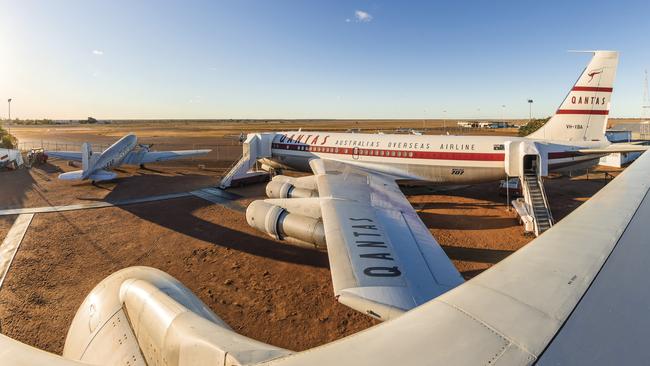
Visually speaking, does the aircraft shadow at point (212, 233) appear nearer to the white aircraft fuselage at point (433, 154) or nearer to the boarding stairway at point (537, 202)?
the white aircraft fuselage at point (433, 154)

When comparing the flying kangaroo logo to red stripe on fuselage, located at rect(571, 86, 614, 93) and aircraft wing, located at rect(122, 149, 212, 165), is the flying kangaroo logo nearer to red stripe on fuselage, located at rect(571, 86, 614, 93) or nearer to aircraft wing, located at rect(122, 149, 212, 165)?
red stripe on fuselage, located at rect(571, 86, 614, 93)

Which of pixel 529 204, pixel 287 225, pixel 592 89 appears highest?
pixel 592 89

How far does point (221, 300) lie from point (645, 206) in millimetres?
10819

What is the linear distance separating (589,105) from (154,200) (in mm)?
28553

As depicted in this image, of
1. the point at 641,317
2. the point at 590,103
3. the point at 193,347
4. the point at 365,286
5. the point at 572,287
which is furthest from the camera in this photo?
the point at 590,103

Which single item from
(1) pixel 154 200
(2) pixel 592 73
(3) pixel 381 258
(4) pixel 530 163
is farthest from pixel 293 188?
(2) pixel 592 73

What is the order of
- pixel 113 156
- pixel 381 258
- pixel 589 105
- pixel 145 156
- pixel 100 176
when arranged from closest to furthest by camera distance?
pixel 381 258, pixel 589 105, pixel 100 176, pixel 113 156, pixel 145 156

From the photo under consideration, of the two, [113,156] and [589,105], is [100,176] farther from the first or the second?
[589,105]

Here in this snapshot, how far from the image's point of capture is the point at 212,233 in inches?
650

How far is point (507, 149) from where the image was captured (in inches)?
726

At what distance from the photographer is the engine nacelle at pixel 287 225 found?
1170 cm

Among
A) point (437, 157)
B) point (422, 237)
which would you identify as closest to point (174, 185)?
point (437, 157)

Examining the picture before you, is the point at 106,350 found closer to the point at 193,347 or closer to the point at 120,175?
the point at 193,347

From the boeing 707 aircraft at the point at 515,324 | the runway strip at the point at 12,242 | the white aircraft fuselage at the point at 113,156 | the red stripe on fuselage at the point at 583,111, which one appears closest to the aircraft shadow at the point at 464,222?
the red stripe on fuselage at the point at 583,111
